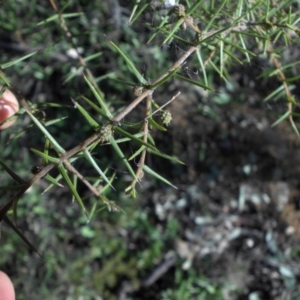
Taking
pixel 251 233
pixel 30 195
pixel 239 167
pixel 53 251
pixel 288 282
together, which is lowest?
pixel 288 282

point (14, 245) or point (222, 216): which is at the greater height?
point (14, 245)

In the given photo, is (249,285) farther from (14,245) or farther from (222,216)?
(14,245)

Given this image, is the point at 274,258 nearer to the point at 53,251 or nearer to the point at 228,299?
the point at 228,299

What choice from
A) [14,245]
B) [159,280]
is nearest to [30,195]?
[14,245]

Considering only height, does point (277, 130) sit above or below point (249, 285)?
above

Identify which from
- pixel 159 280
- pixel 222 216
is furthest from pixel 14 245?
pixel 222 216

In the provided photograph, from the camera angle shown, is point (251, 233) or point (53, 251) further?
point (251, 233)
